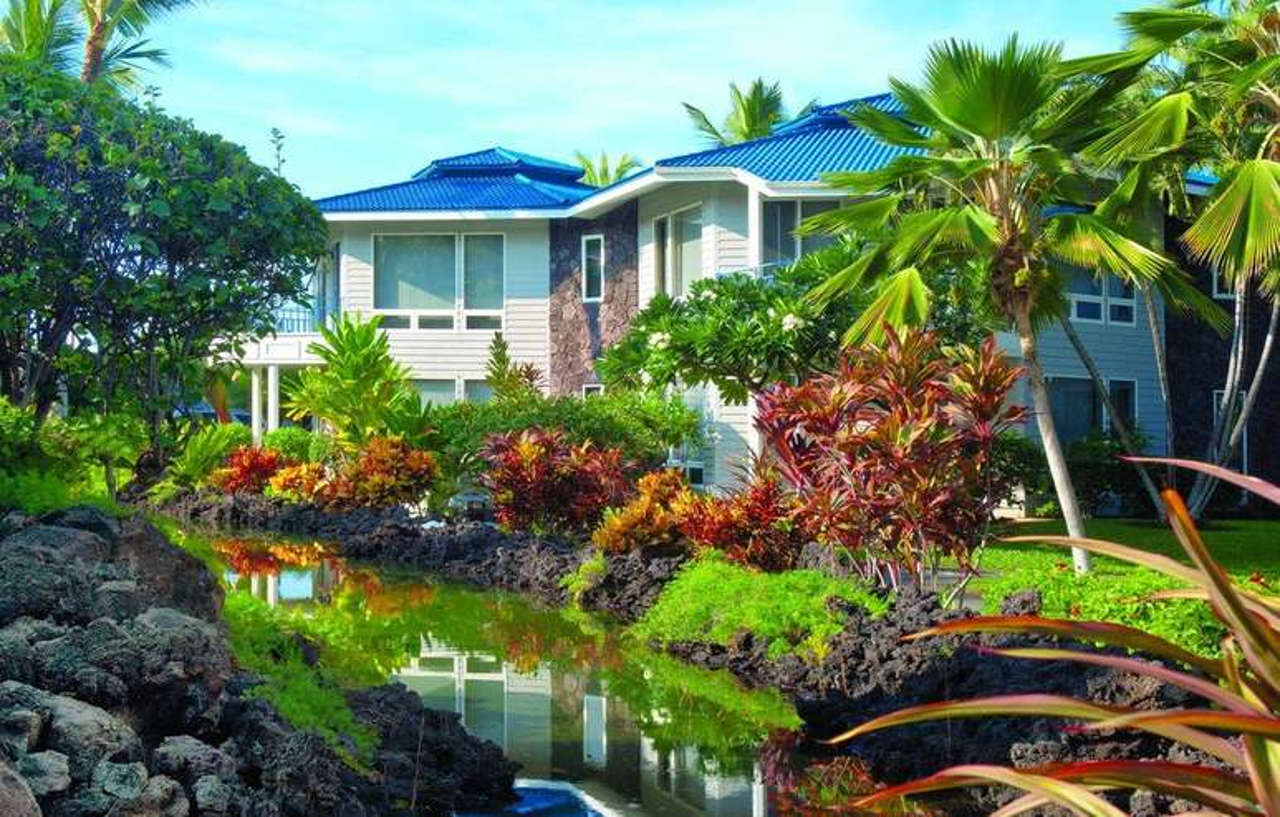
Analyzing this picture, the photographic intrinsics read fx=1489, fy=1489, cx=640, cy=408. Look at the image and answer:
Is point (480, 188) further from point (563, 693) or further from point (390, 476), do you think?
point (563, 693)

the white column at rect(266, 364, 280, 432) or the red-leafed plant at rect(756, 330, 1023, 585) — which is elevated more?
the white column at rect(266, 364, 280, 432)

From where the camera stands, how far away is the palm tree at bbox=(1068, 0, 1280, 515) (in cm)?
1506

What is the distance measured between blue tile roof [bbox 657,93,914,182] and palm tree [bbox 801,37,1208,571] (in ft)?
33.4

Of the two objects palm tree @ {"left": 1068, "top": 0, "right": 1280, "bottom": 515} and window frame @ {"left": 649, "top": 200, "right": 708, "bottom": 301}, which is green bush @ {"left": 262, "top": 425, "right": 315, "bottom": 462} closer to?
window frame @ {"left": 649, "top": 200, "right": 708, "bottom": 301}

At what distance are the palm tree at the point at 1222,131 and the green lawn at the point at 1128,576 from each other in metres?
1.52

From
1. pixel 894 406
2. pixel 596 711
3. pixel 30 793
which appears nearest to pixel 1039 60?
pixel 894 406

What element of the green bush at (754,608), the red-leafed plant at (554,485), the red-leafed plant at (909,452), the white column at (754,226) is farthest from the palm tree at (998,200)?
the white column at (754,226)

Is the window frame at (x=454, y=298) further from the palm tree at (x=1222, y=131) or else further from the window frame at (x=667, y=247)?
the palm tree at (x=1222, y=131)

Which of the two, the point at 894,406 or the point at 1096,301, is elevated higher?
the point at 1096,301

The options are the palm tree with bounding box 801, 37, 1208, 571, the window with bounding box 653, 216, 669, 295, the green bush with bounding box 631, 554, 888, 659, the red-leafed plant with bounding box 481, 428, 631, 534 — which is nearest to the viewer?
the green bush with bounding box 631, 554, 888, 659

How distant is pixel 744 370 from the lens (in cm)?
2089

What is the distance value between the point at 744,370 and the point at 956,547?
9.05 metres

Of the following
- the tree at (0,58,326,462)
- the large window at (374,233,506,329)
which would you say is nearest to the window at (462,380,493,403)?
the large window at (374,233,506,329)

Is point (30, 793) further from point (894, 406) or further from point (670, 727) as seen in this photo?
point (894, 406)
